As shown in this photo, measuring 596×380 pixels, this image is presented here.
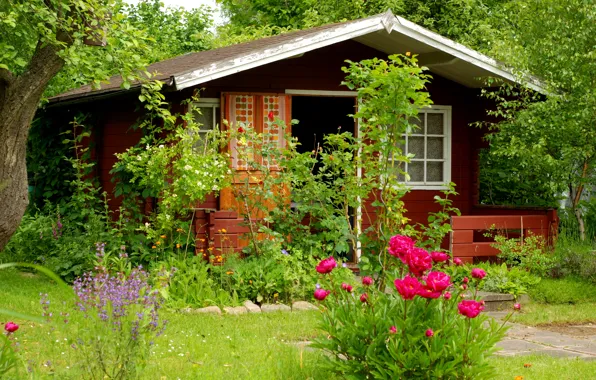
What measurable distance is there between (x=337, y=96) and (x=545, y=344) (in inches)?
233

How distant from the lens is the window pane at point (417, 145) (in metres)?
13.7

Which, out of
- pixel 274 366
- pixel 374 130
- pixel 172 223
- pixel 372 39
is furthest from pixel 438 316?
pixel 372 39

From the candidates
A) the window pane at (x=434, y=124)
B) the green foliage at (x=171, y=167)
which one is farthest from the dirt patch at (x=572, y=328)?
the window pane at (x=434, y=124)

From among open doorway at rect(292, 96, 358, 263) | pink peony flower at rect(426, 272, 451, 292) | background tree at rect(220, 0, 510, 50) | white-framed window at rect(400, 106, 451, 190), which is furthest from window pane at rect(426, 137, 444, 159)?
pink peony flower at rect(426, 272, 451, 292)

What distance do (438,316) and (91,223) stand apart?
7062 millimetres

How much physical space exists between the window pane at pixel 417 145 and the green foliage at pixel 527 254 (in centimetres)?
270

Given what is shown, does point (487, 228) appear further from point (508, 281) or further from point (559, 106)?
point (559, 106)

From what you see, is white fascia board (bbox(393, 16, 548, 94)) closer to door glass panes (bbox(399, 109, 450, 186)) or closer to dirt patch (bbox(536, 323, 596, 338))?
door glass panes (bbox(399, 109, 450, 186))

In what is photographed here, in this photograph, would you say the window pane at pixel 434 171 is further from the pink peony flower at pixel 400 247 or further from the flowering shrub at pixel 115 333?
the flowering shrub at pixel 115 333

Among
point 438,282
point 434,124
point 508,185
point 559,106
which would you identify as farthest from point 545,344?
point 508,185

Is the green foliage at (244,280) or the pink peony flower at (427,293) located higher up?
the pink peony flower at (427,293)

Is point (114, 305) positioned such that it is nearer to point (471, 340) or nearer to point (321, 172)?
point (471, 340)

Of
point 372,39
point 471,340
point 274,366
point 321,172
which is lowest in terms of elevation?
point 274,366

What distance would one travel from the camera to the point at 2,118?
8.68 meters
